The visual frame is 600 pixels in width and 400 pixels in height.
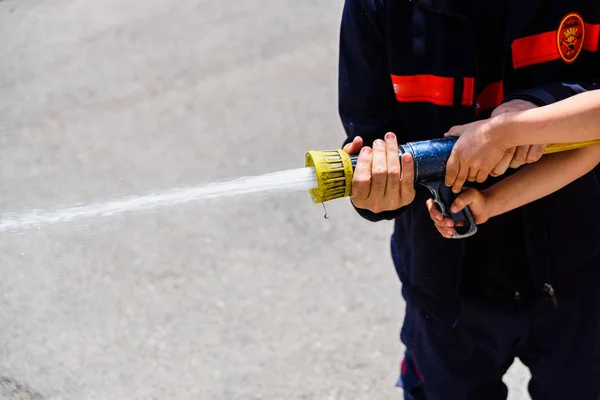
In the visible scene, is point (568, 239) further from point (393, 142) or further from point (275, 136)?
point (275, 136)

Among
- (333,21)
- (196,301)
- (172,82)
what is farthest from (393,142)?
(333,21)

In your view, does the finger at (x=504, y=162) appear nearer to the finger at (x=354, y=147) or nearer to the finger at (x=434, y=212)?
the finger at (x=434, y=212)

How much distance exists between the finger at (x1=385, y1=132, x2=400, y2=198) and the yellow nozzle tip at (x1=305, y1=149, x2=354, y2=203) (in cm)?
7

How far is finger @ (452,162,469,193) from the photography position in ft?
4.39

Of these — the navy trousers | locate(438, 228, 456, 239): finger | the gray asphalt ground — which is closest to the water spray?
locate(438, 228, 456, 239): finger

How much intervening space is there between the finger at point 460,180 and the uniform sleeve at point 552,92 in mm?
147

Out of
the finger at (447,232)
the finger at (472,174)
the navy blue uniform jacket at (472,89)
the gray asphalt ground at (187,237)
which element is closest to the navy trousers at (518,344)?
the navy blue uniform jacket at (472,89)

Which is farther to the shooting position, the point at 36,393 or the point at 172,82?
the point at 172,82

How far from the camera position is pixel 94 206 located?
3.14m

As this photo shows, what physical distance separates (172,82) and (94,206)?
1046 millimetres

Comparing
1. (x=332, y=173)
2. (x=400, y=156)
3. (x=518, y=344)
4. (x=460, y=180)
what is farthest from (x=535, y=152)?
(x=518, y=344)

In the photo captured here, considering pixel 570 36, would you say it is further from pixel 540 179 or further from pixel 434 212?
pixel 434 212

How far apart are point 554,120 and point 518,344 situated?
0.59 m

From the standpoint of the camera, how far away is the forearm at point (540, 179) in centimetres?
138
